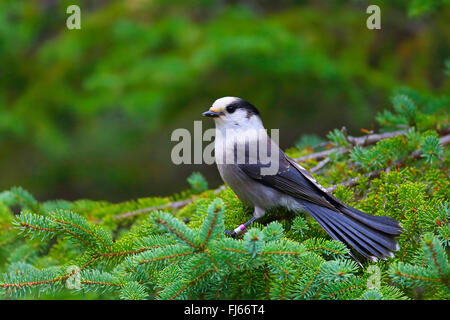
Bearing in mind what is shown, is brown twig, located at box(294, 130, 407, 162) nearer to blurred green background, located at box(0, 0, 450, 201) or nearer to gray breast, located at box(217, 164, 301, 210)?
gray breast, located at box(217, 164, 301, 210)

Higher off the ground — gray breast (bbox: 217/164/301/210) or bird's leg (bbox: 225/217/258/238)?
gray breast (bbox: 217/164/301/210)

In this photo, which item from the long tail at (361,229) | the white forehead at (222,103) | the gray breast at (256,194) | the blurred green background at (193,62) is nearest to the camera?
the long tail at (361,229)

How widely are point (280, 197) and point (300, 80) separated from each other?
7.46 ft

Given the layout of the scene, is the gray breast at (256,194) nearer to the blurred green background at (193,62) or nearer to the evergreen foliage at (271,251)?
the evergreen foliage at (271,251)

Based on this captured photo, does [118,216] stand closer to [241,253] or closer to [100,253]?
[100,253]

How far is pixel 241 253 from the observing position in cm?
186

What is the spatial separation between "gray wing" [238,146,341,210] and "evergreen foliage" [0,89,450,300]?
5.8 inches

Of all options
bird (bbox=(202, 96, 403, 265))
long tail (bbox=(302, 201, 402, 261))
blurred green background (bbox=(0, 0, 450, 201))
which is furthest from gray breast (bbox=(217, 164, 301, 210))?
blurred green background (bbox=(0, 0, 450, 201))

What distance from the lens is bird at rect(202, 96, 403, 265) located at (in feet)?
7.83

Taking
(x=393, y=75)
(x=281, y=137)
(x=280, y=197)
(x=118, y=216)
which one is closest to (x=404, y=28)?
(x=393, y=75)

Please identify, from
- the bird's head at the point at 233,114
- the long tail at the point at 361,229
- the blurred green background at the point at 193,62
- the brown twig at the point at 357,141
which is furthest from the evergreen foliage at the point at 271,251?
the blurred green background at the point at 193,62

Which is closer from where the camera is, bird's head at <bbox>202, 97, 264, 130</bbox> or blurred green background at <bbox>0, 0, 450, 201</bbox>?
bird's head at <bbox>202, 97, 264, 130</bbox>

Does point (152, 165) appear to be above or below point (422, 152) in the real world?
above

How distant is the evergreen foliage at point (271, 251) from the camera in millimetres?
1845
